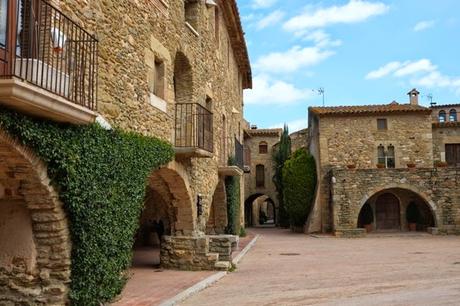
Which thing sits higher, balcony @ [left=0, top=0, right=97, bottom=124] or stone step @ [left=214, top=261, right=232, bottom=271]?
balcony @ [left=0, top=0, right=97, bottom=124]

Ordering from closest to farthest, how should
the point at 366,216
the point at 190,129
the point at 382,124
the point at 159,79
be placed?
the point at 159,79
the point at 190,129
the point at 366,216
the point at 382,124

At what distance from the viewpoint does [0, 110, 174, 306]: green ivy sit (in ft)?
20.1

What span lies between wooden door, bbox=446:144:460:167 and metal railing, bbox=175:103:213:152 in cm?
2572

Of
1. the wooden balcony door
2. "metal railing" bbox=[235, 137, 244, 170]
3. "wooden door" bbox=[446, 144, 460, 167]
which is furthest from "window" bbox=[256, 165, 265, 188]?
the wooden balcony door

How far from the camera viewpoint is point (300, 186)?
30891 millimetres

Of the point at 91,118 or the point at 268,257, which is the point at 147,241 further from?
the point at 91,118

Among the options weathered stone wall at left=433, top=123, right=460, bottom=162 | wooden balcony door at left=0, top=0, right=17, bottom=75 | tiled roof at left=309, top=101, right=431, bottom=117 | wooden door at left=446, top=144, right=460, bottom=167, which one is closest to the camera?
wooden balcony door at left=0, top=0, right=17, bottom=75

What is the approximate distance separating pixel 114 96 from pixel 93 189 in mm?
2019

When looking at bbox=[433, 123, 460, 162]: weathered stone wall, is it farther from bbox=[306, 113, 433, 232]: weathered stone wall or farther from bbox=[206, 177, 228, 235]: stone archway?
bbox=[206, 177, 228, 235]: stone archway

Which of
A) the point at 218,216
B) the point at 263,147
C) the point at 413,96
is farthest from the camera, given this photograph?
the point at 263,147

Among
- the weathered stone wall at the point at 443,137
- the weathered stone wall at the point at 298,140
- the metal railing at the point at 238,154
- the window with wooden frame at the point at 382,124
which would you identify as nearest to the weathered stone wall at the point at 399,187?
the window with wooden frame at the point at 382,124

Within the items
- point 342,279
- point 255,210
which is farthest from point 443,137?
point 342,279

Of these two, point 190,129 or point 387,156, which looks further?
point 387,156

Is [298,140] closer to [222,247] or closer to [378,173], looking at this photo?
[378,173]
